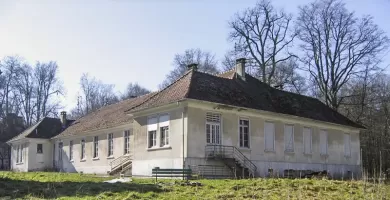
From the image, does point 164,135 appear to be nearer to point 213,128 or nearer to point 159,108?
point 159,108

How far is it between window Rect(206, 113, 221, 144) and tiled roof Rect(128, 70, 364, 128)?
3.17ft

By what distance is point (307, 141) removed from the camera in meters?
30.9

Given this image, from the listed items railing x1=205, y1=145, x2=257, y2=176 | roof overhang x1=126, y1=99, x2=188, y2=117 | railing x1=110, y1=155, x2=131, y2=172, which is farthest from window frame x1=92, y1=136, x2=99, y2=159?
railing x1=205, y1=145, x2=257, y2=176

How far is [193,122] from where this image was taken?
23.7 metres

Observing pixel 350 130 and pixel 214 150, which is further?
pixel 350 130

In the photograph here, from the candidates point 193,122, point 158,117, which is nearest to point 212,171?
point 193,122

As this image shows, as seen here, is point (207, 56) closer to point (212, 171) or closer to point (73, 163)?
point (73, 163)

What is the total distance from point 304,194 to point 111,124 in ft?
71.5

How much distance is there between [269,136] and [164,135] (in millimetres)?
7059

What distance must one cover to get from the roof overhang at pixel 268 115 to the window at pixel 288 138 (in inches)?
18.6

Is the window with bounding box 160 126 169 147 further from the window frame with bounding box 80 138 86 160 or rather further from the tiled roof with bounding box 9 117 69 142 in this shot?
the tiled roof with bounding box 9 117 69 142

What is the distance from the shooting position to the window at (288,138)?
29141 mm

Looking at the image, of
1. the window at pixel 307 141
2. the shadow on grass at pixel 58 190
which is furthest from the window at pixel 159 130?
the window at pixel 307 141

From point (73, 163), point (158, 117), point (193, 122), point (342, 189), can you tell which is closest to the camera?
point (342, 189)
